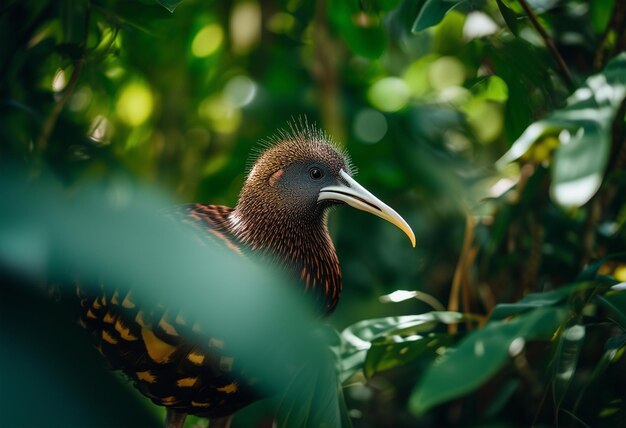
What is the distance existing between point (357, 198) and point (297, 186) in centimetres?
11

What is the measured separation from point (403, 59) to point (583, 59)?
2.83 ft

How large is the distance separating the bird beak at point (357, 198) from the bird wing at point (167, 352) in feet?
0.63

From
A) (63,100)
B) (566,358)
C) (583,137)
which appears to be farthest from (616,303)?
(63,100)

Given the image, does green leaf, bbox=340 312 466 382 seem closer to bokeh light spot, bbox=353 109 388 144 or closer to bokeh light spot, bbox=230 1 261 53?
bokeh light spot, bbox=353 109 388 144

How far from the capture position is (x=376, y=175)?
2.36 m

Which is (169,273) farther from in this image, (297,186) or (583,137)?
(583,137)

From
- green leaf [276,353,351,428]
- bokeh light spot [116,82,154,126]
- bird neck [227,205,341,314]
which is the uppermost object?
bokeh light spot [116,82,154,126]

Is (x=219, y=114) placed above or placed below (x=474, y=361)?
above

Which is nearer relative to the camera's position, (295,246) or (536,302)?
(536,302)

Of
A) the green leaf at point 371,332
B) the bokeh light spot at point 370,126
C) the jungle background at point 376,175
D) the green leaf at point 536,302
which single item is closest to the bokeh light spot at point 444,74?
the jungle background at point 376,175

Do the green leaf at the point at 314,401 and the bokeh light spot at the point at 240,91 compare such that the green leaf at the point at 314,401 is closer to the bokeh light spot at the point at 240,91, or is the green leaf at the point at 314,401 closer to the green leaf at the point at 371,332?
the green leaf at the point at 371,332

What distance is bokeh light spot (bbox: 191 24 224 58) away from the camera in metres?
2.73

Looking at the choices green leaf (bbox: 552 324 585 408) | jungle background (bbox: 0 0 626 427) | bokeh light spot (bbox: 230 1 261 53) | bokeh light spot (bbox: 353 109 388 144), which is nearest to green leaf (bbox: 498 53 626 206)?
jungle background (bbox: 0 0 626 427)

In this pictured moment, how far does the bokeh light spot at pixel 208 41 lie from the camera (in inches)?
108
